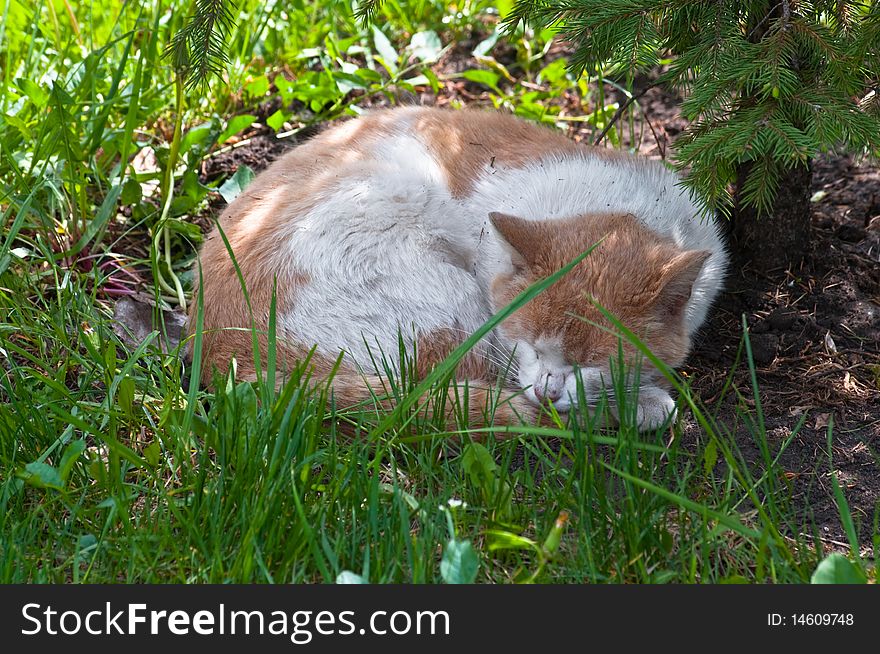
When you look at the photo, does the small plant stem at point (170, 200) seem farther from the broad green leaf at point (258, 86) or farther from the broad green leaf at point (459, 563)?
the broad green leaf at point (459, 563)

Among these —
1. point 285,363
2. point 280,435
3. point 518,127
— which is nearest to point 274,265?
point 285,363

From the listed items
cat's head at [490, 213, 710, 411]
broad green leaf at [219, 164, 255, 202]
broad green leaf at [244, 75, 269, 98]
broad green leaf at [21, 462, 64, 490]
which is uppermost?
broad green leaf at [244, 75, 269, 98]

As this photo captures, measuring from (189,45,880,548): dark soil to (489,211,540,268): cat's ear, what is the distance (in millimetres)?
711

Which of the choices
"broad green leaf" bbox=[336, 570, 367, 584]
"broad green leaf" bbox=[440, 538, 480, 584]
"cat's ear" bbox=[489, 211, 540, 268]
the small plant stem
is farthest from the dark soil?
"broad green leaf" bbox=[336, 570, 367, 584]

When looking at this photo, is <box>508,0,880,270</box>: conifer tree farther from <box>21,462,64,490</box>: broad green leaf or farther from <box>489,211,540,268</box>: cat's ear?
<box>21,462,64,490</box>: broad green leaf

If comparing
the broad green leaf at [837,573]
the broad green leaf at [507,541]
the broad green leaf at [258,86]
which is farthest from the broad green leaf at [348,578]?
the broad green leaf at [258,86]

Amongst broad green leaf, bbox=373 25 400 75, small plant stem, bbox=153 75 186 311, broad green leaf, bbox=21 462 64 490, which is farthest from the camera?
broad green leaf, bbox=373 25 400 75

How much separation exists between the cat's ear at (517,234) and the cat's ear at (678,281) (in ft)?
1.37

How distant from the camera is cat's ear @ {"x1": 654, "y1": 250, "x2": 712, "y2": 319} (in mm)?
2676

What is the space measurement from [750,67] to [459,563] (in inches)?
59.6

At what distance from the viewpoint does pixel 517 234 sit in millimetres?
2773

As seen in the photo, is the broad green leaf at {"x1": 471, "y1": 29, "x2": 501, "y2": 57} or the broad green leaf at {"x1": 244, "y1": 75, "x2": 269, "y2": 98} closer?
the broad green leaf at {"x1": 244, "y1": 75, "x2": 269, "y2": 98}

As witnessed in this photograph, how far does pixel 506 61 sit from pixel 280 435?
11.3 feet

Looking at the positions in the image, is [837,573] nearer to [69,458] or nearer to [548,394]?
[548,394]
